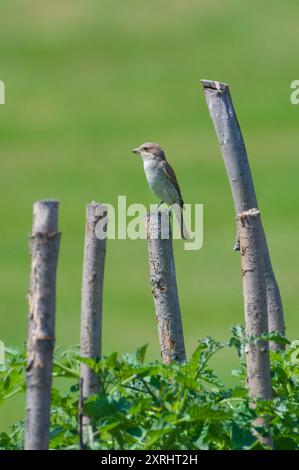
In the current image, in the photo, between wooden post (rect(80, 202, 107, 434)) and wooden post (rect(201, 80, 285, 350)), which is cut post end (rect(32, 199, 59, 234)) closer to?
wooden post (rect(80, 202, 107, 434))

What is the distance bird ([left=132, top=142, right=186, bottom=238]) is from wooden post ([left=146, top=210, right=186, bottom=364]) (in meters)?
4.20

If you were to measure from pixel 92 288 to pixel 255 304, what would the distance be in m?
0.46

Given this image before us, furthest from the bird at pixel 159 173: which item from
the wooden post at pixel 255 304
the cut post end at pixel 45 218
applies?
the cut post end at pixel 45 218

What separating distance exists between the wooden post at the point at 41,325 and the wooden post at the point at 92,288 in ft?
1.16

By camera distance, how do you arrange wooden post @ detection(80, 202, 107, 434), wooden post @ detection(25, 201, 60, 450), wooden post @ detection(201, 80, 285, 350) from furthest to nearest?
wooden post @ detection(201, 80, 285, 350) → wooden post @ detection(80, 202, 107, 434) → wooden post @ detection(25, 201, 60, 450)

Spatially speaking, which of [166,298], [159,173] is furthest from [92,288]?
[159,173]

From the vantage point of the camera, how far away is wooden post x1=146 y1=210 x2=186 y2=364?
11.8 ft

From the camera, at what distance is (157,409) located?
288 cm

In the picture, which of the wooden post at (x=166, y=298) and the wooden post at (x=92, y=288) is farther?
the wooden post at (x=166, y=298)

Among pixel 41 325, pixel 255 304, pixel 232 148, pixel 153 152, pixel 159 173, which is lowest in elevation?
pixel 41 325

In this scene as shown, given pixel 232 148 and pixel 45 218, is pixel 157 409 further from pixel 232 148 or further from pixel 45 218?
pixel 232 148

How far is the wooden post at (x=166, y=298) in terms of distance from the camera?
3604 millimetres

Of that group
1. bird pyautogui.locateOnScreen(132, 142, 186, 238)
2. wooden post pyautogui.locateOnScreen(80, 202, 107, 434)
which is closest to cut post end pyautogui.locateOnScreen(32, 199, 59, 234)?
wooden post pyautogui.locateOnScreen(80, 202, 107, 434)

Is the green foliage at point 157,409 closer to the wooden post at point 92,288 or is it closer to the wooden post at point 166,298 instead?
the wooden post at point 92,288
